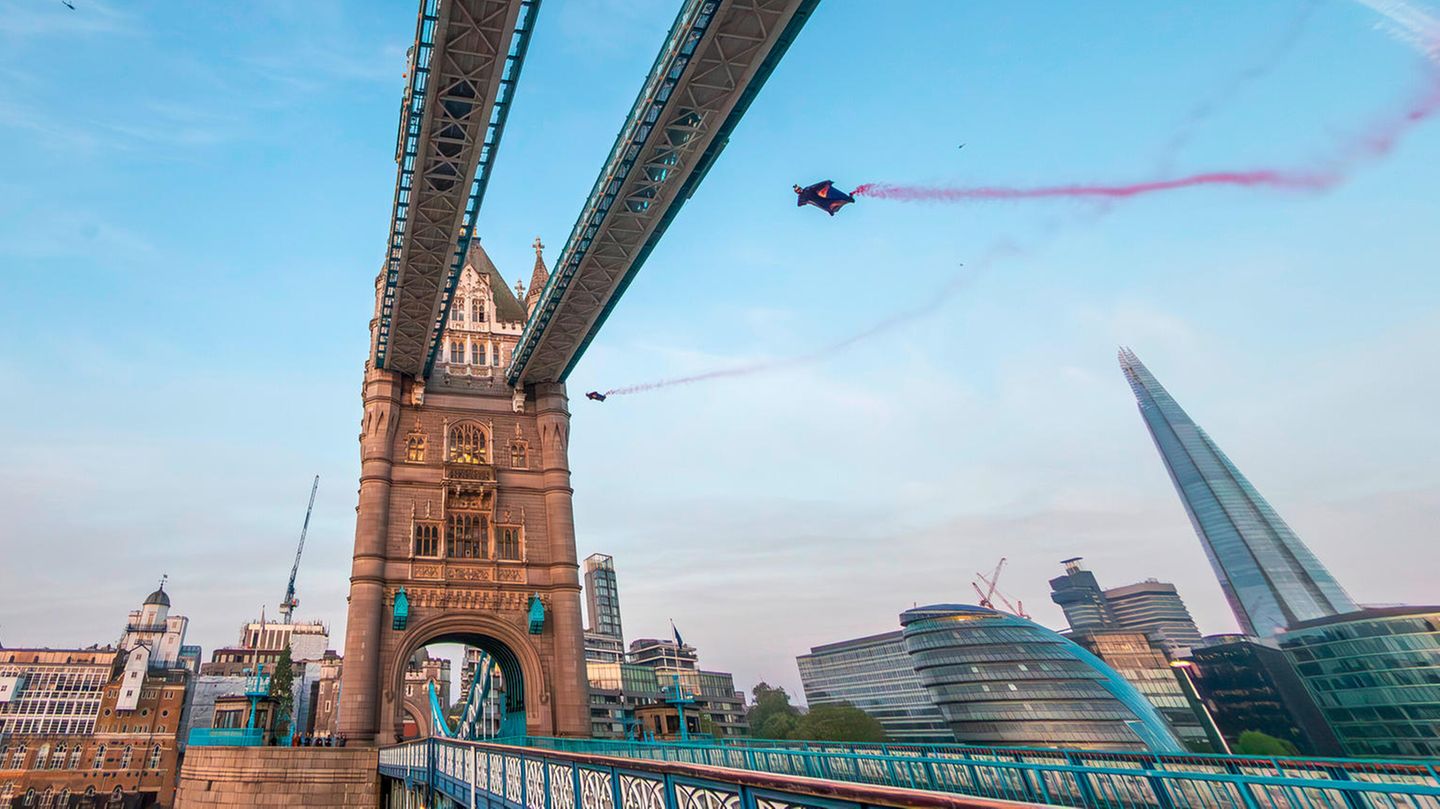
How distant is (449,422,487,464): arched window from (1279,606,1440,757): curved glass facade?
12431 centimetres

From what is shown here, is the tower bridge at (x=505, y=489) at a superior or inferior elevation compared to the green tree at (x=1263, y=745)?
superior

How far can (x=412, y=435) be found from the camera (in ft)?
125

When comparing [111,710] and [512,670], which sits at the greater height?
[111,710]

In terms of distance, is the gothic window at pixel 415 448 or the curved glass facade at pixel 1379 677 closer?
the gothic window at pixel 415 448

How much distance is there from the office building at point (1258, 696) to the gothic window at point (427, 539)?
134239 millimetres

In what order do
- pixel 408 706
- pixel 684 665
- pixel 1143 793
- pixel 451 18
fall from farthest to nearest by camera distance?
1. pixel 684 665
2. pixel 408 706
3. pixel 451 18
4. pixel 1143 793

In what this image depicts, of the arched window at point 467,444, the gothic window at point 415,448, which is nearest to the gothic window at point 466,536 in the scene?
the arched window at point 467,444

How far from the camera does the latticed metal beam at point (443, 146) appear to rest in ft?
72.3

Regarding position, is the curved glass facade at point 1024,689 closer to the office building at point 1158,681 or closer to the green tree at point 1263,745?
the green tree at point 1263,745

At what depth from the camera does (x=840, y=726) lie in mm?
96188

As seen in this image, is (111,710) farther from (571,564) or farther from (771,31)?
(771,31)

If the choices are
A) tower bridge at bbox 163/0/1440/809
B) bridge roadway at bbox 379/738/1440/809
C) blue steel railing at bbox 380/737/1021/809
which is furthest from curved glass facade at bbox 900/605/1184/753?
blue steel railing at bbox 380/737/1021/809

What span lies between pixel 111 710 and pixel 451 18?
115851mm

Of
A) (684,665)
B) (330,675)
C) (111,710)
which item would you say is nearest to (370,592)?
(111,710)
